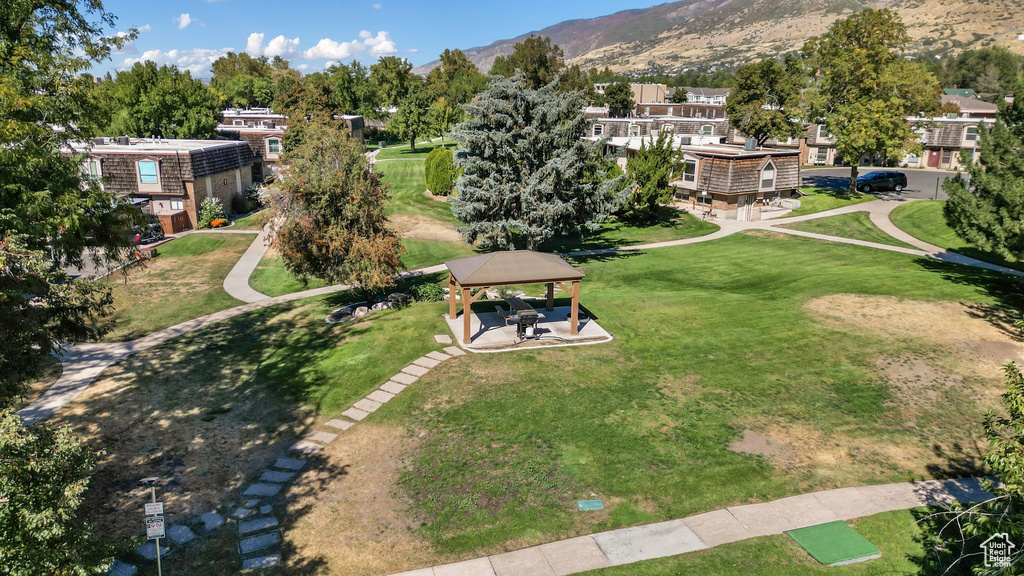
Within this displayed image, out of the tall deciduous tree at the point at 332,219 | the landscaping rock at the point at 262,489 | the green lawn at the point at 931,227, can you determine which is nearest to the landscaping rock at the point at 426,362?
the tall deciduous tree at the point at 332,219

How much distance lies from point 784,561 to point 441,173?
147 feet

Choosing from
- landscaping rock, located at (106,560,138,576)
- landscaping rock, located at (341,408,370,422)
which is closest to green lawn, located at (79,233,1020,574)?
landscaping rock, located at (341,408,370,422)

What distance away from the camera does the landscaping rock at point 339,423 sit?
58.1 ft

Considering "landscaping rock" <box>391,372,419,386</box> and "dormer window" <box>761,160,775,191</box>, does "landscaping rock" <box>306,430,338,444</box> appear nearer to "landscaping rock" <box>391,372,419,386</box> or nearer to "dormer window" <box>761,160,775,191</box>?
"landscaping rock" <box>391,372,419,386</box>

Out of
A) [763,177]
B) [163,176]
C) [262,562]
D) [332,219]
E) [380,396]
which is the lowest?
[262,562]

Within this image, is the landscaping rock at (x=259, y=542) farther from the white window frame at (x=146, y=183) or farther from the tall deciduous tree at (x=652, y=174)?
the white window frame at (x=146, y=183)

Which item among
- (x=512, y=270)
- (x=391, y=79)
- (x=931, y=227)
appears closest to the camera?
(x=512, y=270)

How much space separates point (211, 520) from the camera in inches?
536

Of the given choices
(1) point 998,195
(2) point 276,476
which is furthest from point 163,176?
(1) point 998,195

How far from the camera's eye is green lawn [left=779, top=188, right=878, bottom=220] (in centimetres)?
4753

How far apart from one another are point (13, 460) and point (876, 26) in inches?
2206

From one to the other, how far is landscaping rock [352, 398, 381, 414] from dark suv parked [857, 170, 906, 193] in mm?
48633

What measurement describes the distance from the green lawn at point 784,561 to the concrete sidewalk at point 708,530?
8.5 inches

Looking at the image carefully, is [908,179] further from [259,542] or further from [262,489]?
[259,542]
